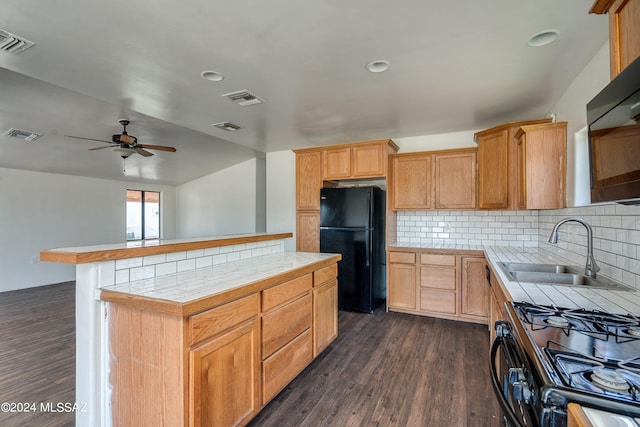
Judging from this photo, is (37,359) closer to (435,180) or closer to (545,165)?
(435,180)

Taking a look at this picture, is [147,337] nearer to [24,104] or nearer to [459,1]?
[459,1]

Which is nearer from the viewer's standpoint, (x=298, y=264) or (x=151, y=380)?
(x=151, y=380)

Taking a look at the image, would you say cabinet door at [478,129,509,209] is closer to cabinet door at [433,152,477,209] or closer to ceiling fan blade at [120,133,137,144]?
cabinet door at [433,152,477,209]

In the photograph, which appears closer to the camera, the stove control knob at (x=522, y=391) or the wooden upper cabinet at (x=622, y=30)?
the stove control knob at (x=522, y=391)

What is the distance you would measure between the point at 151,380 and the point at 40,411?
4.48 ft

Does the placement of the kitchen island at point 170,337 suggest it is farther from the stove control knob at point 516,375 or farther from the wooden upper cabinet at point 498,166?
the wooden upper cabinet at point 498,166

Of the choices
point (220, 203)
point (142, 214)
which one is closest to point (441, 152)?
point (220, 203)

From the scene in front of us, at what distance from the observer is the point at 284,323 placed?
2.06 m

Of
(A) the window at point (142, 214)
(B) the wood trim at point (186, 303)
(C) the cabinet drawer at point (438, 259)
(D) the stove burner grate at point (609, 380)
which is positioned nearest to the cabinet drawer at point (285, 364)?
(B) the wood trim at point (186, 303)

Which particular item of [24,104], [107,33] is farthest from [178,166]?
[107,33]

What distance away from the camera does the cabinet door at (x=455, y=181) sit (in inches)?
148

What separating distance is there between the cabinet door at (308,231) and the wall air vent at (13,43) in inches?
127

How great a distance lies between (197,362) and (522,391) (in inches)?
48.6

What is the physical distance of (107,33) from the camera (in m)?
1.94
